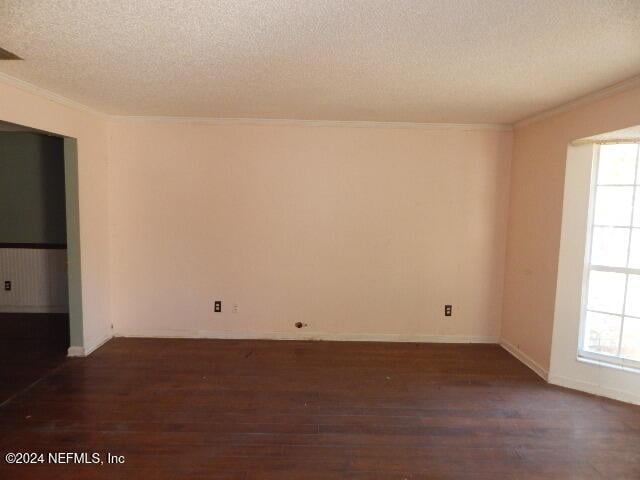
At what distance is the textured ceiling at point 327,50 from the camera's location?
1.69 meters

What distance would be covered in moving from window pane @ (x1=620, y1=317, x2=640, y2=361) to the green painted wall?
19.6 feet

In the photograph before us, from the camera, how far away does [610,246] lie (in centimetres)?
308

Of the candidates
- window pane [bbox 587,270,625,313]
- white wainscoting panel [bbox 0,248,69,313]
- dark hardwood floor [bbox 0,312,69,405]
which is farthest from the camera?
white wainscoting panel [bbox 0,248,69,313]

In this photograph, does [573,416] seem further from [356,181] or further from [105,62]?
[105,62]

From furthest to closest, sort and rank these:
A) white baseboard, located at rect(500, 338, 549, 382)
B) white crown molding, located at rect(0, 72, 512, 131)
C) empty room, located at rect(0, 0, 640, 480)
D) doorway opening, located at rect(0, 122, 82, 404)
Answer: doorway opening, located at rect(0, 122, 82, 404) → white crown molding, located at rect(0, 72, 512, 131) → white baseboard, located at rect(500, 338, 549, 382) → empty room, located at rect(0, 0, 640, 480)

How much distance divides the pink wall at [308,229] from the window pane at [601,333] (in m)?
1.03

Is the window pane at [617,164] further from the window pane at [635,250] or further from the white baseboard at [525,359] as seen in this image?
the white baseboard at [525,359]

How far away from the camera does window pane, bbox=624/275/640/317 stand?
2.96m

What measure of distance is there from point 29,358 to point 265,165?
290cm

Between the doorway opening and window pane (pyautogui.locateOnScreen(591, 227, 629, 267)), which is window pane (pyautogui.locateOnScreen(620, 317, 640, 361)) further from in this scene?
the doorway opening

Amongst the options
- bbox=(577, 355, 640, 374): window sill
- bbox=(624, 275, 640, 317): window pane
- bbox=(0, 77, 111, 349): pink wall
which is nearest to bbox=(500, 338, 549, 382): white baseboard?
bbox=(577, 355, 640, 374): window sill

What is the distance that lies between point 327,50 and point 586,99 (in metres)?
2.16

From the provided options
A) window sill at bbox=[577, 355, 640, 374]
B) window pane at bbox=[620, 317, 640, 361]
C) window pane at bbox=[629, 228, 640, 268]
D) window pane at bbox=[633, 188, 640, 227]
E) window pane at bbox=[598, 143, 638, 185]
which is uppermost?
window pane at bbox=[598, 143, 638, 185]

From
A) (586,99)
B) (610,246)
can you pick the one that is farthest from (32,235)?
(610,246)
